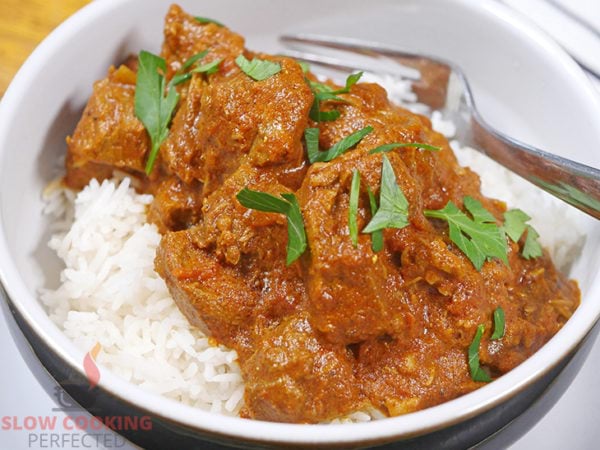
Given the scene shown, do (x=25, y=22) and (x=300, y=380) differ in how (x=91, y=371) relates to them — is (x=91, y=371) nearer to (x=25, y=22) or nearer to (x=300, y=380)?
(x=300, y=380)

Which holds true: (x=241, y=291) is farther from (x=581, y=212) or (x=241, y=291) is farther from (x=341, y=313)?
(x=581, y=212)

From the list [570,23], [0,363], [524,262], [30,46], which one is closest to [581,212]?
[524,262]

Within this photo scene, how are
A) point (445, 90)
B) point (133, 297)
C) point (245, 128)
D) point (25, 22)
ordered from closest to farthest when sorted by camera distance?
1. point (245, 128)
2. point (133, 297)
3. point (445, 90)
4. point (25, 22)

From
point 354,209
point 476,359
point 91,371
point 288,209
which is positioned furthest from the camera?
point 476,359

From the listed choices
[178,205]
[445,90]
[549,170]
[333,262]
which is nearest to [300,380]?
[333,262]

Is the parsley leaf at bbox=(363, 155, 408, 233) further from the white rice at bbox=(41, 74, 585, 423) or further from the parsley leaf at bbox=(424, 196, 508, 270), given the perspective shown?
the white rice at bbox=(41, 74, 585, 423)

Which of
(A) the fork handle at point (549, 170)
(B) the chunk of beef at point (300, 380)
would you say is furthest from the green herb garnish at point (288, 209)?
(A) the fork handle at point (549, 170)
